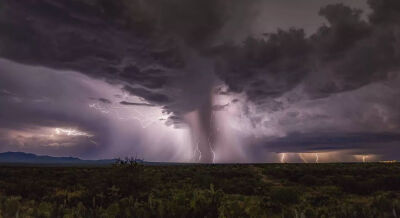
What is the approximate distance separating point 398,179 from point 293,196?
765 inches

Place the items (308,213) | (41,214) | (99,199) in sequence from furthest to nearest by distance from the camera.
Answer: (99,199) → (308,213) → (41,214)

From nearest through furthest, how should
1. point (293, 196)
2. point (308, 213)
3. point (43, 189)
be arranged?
1. point (308, 213)
2. point (293, 196)
3. point (43, 189)

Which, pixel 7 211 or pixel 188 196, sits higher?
pixel 188 196

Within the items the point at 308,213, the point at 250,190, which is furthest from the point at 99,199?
the point at 250,190

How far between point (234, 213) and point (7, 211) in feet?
29.1

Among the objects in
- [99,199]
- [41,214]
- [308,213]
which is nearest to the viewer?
[41,214]

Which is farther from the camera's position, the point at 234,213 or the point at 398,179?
the point at 398,179

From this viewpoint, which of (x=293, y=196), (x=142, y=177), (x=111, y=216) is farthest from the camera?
(x=142, y=177)

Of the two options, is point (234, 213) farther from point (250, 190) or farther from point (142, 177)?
point (250, 190)

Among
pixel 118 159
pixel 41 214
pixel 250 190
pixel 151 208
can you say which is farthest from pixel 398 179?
pixel 41 214

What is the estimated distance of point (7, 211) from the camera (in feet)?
37.2

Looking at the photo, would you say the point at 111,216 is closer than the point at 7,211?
Yes

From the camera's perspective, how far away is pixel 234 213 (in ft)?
30.2

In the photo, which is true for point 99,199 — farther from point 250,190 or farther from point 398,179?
point 398,179
